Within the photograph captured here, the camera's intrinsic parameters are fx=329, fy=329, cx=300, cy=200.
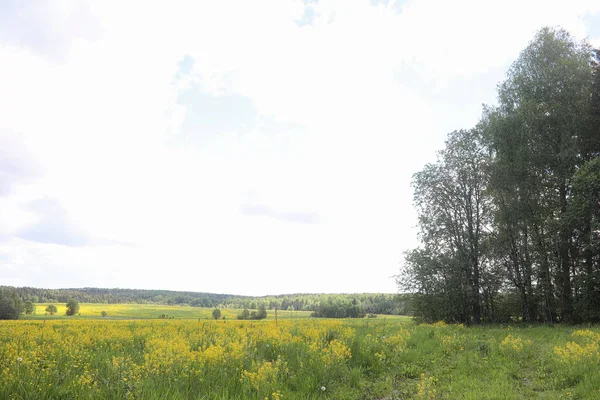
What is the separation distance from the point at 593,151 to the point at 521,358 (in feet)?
62.6

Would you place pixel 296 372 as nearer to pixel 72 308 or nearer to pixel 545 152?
pixel 545 152

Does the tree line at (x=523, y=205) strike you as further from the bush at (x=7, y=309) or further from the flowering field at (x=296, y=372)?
the bush at (x=7, y=309)

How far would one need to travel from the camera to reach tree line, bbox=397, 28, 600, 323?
19906 millimetres

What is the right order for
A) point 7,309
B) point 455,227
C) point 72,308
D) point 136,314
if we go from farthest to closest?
1. point 136,314
2. point 72,308
3. point 7,309
4. point 455,227

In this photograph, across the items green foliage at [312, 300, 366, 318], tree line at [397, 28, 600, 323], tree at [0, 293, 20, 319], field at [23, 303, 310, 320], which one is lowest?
field at [23, 303, 310, 320]

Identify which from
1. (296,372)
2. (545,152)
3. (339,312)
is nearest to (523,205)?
(545,152)

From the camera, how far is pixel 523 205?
21875 mm

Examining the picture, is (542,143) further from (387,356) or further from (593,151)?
(387,356)

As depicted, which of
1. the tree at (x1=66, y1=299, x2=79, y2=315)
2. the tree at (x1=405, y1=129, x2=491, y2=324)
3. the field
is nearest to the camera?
the tree at (x1=405, y1=129, x2=491, y2=324)

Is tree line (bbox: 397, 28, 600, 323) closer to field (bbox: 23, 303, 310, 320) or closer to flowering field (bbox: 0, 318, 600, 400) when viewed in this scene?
flowering field (bbox: 0, 318, 600, 400)

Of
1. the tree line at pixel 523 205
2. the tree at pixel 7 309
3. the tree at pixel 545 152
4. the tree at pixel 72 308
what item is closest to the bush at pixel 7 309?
the tree at pixel 7 309

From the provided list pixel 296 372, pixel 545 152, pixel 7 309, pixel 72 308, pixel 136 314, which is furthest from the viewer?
pixel 136 314

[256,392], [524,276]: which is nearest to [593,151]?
[524,276]

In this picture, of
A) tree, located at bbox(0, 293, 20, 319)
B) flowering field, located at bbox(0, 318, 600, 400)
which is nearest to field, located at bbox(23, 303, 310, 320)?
tree, located at bbox(0, 293, 20, 319)
